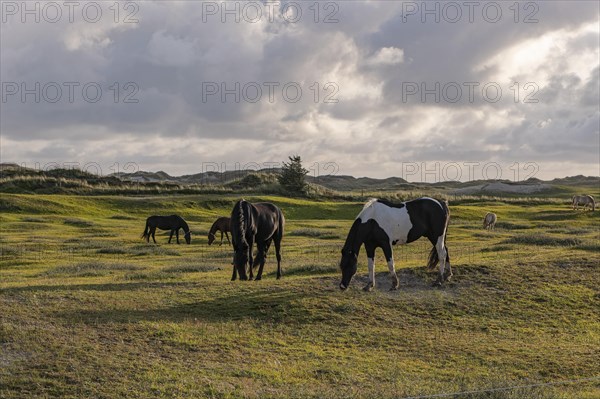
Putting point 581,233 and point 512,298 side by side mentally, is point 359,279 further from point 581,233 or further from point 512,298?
point 581,233

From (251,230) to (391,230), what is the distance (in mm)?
4960

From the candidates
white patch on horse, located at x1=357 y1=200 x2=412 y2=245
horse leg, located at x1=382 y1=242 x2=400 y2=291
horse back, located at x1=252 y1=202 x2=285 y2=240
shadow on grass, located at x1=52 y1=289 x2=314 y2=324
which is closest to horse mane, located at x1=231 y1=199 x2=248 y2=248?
horse back, located at x1=252 y1=202 x2=285 y2=240

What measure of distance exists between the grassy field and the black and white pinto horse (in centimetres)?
65

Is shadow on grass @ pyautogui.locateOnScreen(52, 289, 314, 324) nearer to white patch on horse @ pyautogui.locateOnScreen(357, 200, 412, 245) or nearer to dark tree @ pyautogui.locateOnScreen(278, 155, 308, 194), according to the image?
white patch on horse @ pyautogui.locateOnScreen(357, 200, 412, 245)

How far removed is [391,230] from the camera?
58.4 ft

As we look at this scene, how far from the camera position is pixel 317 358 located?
12.5m

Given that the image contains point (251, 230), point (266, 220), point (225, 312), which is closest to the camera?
point (225, 312)

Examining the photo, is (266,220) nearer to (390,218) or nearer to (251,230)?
(251,230)

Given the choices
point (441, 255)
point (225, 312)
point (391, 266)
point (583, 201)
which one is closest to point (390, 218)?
point (391, 266)

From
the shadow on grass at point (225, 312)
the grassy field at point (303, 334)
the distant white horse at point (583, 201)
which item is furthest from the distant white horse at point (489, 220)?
the shadow on grass at point (225, 312)

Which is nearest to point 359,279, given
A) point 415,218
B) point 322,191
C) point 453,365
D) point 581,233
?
point 415,218

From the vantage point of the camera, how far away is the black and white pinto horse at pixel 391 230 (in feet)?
57.5

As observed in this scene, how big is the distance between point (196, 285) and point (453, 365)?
8781 mm

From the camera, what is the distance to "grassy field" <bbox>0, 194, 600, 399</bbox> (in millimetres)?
10594
